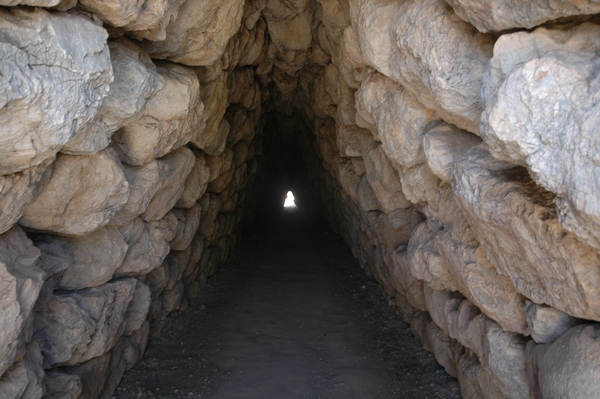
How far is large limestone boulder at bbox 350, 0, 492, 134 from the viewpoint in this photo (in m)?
3.09

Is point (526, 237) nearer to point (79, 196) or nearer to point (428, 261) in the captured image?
point (428, 261)

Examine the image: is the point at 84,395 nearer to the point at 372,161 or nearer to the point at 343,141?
the point at 372,161

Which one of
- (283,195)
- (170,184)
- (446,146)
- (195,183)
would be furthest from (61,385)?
(283,195)

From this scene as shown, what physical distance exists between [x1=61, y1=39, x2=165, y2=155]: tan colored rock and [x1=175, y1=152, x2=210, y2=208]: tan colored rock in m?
2.44

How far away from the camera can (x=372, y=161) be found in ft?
19.4

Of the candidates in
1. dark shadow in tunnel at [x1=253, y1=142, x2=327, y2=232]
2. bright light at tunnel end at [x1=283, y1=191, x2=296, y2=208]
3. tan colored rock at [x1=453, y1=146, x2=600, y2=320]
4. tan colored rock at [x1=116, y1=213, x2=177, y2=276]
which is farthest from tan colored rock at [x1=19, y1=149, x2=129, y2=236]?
bright light at tunnel end at [x1=283, y1=191, x2=296, y2=208]

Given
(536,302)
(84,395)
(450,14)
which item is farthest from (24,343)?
(450,14)

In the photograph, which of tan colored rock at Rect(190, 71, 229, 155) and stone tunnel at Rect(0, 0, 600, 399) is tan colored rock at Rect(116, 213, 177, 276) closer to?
stone tunnel at Rect(0, 0, 600, 399)

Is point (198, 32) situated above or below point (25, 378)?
above

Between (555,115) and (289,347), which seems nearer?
(555,115)

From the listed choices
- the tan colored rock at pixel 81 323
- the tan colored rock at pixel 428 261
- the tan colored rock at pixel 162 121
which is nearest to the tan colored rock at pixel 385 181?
the tan colored rock at pixel 428 261

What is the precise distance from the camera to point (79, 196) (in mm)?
3637

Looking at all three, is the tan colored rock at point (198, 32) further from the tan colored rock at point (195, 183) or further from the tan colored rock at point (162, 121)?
the tan colored rock at point (195, 183)

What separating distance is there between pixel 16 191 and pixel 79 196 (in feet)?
2.47
